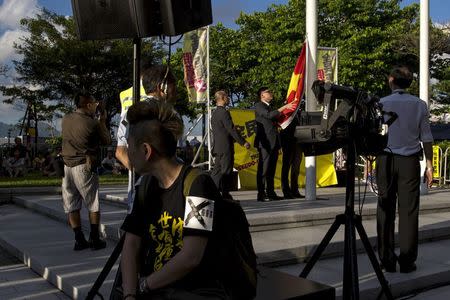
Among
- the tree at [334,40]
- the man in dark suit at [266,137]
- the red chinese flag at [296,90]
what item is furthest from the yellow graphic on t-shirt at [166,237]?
the tree at [334,40]

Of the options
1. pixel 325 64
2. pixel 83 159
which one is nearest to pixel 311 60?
pixel 325 64

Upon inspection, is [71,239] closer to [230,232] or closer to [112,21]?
[112,21]

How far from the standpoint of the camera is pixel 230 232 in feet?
7.06

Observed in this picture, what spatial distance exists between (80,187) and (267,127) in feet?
12.1

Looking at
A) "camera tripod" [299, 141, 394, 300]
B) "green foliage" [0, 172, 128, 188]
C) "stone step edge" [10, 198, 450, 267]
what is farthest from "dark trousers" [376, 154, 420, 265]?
"green foliage" [0, 172, 128, 188]

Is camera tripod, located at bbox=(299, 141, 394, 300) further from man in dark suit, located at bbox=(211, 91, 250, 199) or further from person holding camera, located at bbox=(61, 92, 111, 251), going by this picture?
man in dark suit, located at bbox=(211, 91, 250, 199)

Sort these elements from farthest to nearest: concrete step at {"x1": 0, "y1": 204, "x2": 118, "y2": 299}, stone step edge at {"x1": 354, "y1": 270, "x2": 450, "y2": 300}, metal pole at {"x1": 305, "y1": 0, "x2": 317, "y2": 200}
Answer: metal pole at {"x1": 305, "y1": 0, "x2": 317, "y2": 200}, concrete step at {"x1": 0, "y1": 204, "x2": 118, "y2": 299}, stone step edge at {"x1": 354, "y1": 270, "x2": 450, "y2": 300}

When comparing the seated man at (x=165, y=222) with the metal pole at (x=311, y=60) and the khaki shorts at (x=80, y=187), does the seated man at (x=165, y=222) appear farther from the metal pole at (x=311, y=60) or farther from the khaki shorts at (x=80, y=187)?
the metal pole at (x=311, y=60)

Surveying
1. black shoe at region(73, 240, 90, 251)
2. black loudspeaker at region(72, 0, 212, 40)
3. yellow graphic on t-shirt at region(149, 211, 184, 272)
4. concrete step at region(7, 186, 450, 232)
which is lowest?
black shoe at region(73, 240, 90, 251)

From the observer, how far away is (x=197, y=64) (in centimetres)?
1264

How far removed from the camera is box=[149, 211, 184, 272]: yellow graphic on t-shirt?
87.0 inches

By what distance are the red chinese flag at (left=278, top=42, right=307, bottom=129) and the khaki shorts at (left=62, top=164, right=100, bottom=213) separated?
12.5 ft

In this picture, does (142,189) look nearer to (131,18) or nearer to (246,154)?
(131,18)

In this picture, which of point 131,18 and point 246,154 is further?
point 246,154
